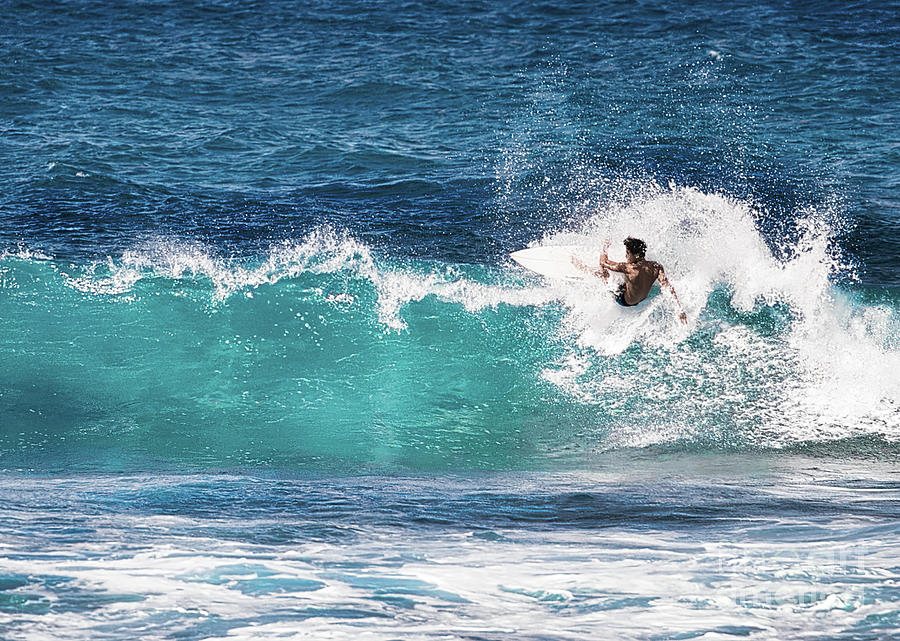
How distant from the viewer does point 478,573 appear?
24.5 ft

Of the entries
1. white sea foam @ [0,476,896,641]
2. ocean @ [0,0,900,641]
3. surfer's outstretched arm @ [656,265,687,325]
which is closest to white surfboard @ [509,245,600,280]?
ocean @ [0,0,900,641]

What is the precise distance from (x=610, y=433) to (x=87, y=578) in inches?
245

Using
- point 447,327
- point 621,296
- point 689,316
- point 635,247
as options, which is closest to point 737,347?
point 689,316

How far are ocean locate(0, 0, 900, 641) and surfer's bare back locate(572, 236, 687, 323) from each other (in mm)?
728

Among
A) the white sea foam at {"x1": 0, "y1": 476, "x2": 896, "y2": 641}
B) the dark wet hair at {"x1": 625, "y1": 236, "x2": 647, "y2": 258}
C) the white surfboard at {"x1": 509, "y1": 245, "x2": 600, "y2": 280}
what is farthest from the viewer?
the white surfboard at {"x1": 509, "y1": 245, "x2": 600, "y2": 280}

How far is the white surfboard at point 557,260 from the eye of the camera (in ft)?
46.1

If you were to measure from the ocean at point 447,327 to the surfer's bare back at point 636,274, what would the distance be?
2.39 feet

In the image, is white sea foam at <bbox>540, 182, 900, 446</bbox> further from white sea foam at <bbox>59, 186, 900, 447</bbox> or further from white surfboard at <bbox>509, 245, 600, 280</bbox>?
white surfboard at <bbox>509, 245, 600, 280</bbox>

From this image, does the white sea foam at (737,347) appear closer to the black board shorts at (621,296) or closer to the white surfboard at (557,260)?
the white surfboard at (557,260)

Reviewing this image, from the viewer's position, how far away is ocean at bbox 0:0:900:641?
735 cm

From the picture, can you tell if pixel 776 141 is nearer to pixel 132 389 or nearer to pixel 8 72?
pixel 132 389

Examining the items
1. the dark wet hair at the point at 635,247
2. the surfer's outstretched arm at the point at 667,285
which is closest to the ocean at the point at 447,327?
the surfer's outstretched arm at the point at 667,285

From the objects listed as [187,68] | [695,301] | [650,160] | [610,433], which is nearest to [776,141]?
[650,160]

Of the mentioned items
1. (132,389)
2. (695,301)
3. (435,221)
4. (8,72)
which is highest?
(8,72)
